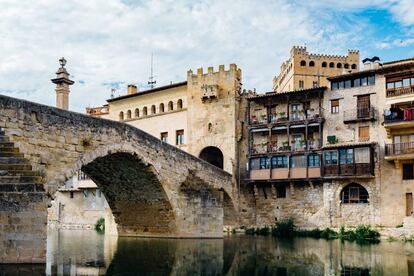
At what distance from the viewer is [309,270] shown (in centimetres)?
1759

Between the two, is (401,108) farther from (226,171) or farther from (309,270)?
(309,270)

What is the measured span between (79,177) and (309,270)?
31865mm

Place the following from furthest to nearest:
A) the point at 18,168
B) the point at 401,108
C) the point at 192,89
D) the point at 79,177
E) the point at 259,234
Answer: the point at 79,177 < the point at 192,89 < the point at 259,234 < the point at 401,108 < the point at 18,168

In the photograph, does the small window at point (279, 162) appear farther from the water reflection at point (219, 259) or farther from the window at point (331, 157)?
the water reflection at point (219, 259)

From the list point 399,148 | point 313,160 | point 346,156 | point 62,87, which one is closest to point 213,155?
point 313,160

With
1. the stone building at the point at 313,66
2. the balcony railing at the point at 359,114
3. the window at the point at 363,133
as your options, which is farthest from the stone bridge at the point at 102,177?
the stone building at the point at 313,66

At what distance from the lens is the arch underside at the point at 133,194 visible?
84.8ft

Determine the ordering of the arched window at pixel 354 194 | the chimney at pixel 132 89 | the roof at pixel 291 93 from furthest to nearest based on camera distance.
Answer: the chimney at pixel 132 89
the roof at pixel 291 93
the arched window at pixel 354 194

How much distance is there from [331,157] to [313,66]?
29.8m

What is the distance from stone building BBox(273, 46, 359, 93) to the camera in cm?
6275

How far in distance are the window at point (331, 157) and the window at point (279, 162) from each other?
2.89m

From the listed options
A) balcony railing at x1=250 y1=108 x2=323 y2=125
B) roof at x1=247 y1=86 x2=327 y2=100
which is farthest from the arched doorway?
roof at x1=247 y1=86 x2=327 y2=100

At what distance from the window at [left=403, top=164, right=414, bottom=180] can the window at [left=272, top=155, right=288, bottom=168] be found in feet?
25.2

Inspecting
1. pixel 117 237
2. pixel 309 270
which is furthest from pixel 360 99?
pixel 309 270
